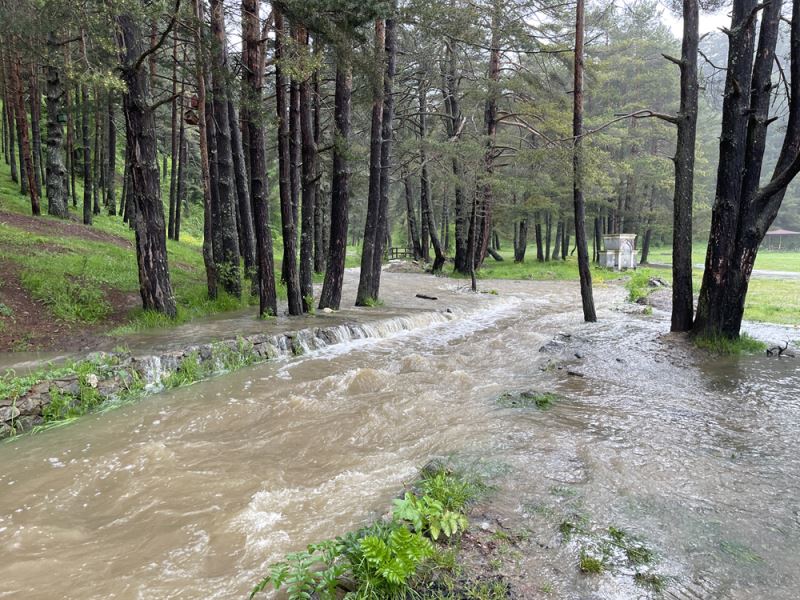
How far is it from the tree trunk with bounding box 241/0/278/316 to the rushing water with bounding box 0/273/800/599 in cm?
334

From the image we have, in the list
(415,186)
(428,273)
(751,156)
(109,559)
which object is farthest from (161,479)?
(415,186)

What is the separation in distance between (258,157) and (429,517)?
8.96 metres

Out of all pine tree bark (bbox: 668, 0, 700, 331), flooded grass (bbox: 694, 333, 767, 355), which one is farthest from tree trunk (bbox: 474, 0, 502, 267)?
flooded grass (bbox: 694, 333, 767, 355)

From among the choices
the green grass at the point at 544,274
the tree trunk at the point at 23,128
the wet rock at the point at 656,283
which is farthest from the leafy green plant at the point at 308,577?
the green grass at the point at 544,274

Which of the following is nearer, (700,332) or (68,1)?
(68,1)

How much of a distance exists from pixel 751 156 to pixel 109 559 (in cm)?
1005

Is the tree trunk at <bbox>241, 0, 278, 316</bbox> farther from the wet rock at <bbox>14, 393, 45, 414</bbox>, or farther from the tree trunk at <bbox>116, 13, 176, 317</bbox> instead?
the wet rock at <bbox>14, 393, 45, 414</bbox>

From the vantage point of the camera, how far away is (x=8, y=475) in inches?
159

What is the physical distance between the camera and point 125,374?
244 inches

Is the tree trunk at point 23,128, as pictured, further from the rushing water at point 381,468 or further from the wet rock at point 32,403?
the rushing water at point 381,468

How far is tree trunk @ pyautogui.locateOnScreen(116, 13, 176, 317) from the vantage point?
8703 millimetres

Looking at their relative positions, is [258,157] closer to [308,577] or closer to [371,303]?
[371,303]

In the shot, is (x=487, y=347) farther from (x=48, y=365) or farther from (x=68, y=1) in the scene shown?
(x=68, y=1)

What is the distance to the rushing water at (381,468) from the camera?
274cm
